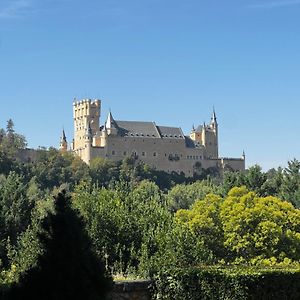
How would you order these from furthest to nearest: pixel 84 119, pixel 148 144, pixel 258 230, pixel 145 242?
pixel 84 119
pixel 148 144
pixel 258 230
pixel 145 242

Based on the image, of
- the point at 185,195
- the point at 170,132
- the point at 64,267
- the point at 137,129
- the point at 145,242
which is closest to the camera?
the point at 64,267

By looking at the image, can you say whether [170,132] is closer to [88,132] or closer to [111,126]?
[111,126]

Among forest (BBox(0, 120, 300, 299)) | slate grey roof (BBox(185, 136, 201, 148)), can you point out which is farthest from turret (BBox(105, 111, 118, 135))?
forest (BBox(0, 120, 300, 299))

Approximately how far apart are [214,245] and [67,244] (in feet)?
74.8

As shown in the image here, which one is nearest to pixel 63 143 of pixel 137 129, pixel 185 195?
pixel 137 129

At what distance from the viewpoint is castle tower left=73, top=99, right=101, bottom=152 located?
6019 inches

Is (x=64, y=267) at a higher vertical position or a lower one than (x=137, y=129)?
lower

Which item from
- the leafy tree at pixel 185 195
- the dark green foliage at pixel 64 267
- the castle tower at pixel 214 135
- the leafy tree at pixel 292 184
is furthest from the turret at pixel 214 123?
the dark green foliage at pixel 64 267

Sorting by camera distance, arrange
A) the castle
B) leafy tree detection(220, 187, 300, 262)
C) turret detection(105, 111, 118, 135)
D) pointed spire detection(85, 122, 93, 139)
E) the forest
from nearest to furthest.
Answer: the forest < leafy tree detection(220, 187, 300, 262) < the castle < pointed spire detection(85, 122, 93, 139) < turret detection(105, 111, 118, 135)

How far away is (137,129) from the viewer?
154 m

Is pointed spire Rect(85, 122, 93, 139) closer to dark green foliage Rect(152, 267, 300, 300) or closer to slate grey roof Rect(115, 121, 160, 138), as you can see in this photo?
slate grey roof Rect(115, 121, 160, 138)

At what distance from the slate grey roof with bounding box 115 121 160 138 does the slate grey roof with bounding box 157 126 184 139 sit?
4.55 ft

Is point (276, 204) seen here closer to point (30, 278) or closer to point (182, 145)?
point (30, 278)

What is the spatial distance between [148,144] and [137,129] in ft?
20.7
